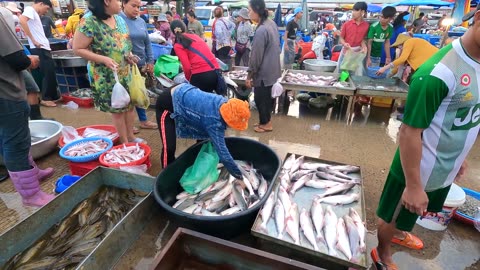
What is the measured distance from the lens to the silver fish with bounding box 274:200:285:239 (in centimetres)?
241

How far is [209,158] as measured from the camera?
3129mm

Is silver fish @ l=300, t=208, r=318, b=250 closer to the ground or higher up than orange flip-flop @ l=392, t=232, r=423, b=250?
higher up

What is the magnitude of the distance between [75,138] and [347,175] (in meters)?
4.01

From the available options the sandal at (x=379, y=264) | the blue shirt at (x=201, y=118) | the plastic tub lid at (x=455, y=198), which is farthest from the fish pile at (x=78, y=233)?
the plastic tub lid at (x=455, y=198)

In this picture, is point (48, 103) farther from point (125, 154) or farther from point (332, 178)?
point (332, 178)

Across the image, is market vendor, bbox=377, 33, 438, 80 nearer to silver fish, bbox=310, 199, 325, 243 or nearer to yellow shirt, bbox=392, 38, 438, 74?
yellow shirt, bbox=392, 38, 438, 74

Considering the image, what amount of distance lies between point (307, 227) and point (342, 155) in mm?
2379

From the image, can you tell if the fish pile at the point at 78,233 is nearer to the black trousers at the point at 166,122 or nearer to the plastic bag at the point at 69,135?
Answer: the black trousers at the point at 166,122

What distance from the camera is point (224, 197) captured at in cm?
291

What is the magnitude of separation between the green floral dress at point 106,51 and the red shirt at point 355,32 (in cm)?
524

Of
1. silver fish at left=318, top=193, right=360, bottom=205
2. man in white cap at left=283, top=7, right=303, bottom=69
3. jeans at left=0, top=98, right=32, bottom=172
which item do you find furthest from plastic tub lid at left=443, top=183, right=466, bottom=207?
man in white cap at left=283, top=7, right=303, bottom=69

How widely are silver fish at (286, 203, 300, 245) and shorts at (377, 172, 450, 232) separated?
0.74 meters

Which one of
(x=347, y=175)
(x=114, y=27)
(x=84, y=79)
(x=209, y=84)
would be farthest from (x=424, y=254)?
(x=84, y=79)

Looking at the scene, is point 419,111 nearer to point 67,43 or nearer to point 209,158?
point 209,158
